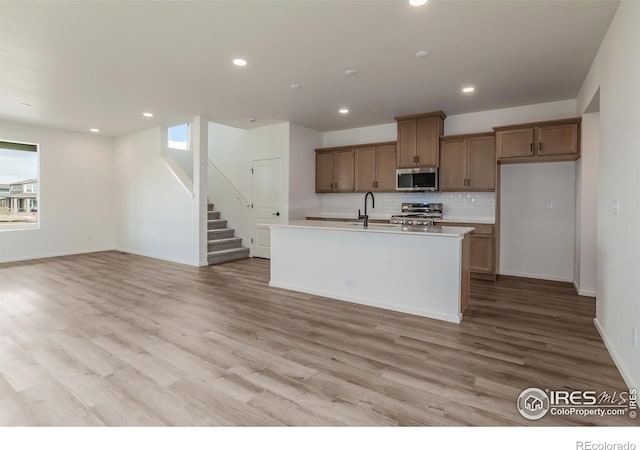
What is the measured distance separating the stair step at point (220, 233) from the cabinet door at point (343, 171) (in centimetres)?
265

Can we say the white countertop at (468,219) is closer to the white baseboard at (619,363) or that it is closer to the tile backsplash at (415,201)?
the tile backsplash at (415,201)

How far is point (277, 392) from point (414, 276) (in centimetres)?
210

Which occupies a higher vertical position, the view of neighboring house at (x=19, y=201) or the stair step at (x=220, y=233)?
the view of neighboring house at (x=19, y=201)

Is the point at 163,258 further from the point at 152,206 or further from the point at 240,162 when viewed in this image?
the point at 240,162

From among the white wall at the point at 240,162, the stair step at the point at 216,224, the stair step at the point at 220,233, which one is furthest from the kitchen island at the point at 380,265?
the stair step at the point at 216,224

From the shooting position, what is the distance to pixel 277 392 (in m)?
2.18

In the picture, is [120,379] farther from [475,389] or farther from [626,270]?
[626,270]

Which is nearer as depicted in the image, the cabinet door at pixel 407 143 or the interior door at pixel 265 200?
the cabinet door at pixel 407 143

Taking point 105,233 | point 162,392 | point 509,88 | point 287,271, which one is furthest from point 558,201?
point 105,233

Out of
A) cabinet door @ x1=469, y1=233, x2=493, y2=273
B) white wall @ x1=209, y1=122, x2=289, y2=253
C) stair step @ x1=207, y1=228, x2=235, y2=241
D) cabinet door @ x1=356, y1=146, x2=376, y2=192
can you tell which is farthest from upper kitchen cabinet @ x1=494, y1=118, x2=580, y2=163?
stair step @ x1=207, y1=228, x2=235, y2=241

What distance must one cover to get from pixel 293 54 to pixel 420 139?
315 centimetres

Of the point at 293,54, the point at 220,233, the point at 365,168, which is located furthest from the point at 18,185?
the point at 365,168

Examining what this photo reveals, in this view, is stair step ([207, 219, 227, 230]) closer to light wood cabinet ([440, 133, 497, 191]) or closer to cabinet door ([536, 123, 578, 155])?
light wood cabinet ([440, 133, 497, 191])

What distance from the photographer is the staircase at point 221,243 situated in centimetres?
675
